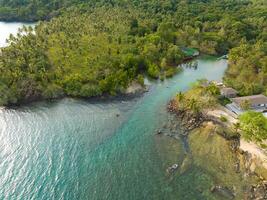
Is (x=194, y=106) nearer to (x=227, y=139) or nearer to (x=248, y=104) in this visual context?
(x=227, y=139)

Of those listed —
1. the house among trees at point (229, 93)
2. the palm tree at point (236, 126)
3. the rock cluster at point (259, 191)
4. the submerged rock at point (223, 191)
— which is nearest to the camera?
the rock cluster at point (259, 191)

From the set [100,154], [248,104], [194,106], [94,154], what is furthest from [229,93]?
[94,154]

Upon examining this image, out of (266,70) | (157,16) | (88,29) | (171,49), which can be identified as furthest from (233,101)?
(157,16)

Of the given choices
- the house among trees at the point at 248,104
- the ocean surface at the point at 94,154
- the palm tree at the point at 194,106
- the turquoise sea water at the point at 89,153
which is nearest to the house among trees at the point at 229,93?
the house among trees at the point at 248,104

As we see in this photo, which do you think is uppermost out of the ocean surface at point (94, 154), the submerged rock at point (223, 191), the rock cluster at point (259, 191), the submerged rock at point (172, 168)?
the ocean surface at point (94, 154)

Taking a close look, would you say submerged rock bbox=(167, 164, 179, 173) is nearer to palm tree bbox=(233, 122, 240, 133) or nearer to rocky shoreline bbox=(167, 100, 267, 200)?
rocky shoreline bbox=(167, 100, 267, 200)

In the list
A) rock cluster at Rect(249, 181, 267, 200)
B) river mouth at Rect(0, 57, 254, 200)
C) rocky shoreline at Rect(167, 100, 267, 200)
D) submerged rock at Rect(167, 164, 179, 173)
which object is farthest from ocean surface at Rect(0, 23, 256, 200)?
rock cluster at Rect(249, 181, 267, 200)

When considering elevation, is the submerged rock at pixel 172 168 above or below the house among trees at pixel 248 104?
below

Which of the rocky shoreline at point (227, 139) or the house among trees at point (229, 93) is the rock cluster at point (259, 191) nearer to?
the rocky shoreline at point (227, 139)
